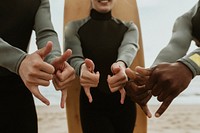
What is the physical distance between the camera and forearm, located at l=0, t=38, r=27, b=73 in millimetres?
871

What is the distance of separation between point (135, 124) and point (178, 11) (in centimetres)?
198

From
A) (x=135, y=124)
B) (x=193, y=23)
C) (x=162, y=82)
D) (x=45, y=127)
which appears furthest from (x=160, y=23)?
(x=162, y=82)

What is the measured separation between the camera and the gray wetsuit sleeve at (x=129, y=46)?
3.90 feet

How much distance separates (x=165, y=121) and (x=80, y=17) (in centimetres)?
169

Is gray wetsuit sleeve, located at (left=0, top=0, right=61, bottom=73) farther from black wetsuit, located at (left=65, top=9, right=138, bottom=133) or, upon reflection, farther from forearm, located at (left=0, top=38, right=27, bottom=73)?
black wetsuit, located at (left=65, top=9, right=138, bottom=133)

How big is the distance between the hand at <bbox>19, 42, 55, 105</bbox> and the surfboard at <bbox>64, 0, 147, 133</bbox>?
55cm

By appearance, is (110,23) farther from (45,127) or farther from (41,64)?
(45,127)

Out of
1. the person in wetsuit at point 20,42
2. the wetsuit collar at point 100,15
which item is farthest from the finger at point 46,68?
the wetsuit collar at point 100,15

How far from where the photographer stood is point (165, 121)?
2.86m

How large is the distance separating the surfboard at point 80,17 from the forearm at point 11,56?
53 cm

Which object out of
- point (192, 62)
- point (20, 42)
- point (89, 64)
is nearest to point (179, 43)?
point (192, 62)

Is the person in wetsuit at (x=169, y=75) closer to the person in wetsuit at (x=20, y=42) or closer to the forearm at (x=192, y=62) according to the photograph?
the forearm at (x=192, y=62)

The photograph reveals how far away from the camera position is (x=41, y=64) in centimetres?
83

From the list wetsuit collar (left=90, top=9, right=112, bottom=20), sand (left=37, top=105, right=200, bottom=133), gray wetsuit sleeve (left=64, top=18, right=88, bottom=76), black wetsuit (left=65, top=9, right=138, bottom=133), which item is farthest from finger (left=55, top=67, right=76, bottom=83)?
sand (left=37, top=105, right=200, bottom=133)
